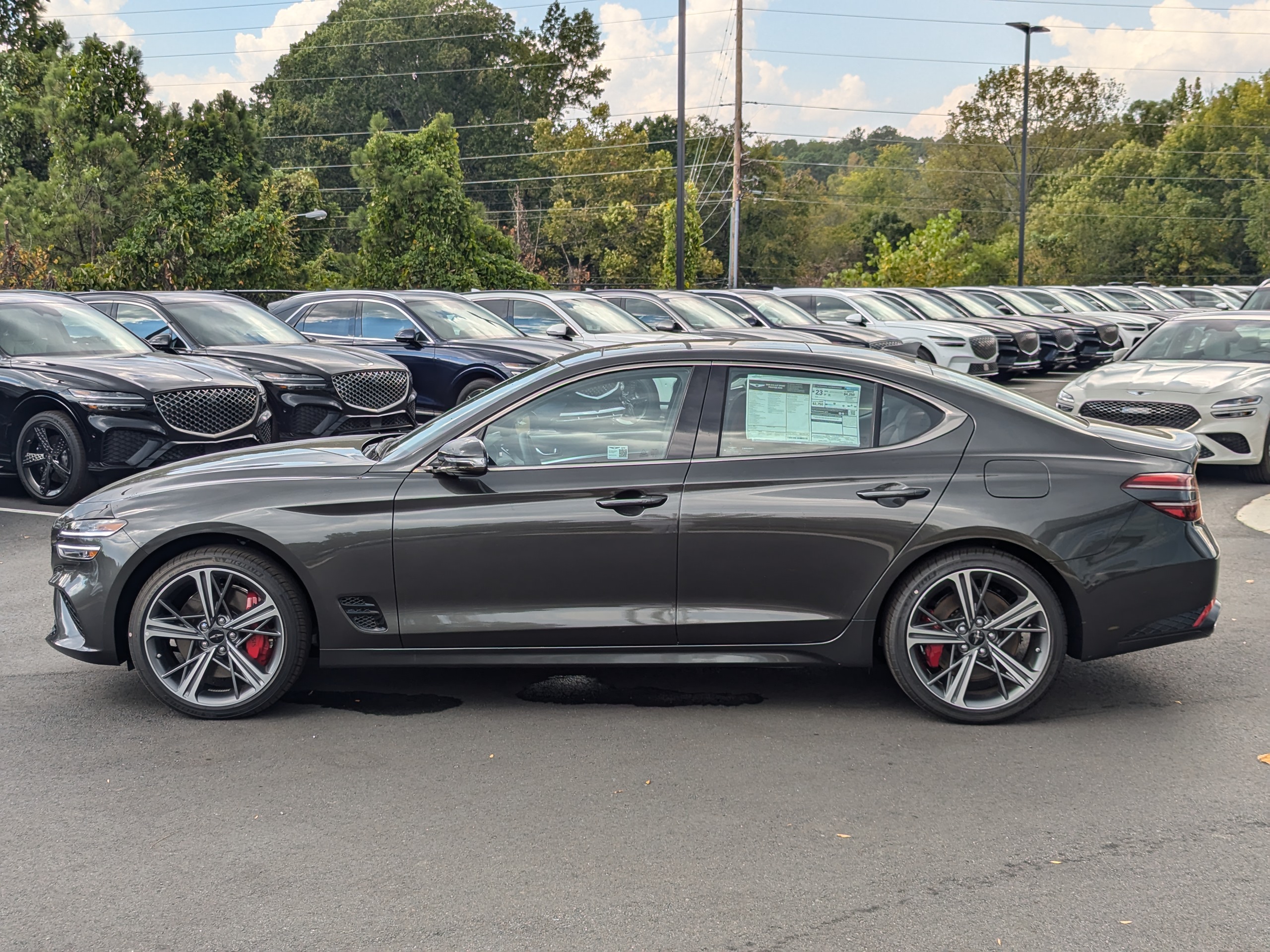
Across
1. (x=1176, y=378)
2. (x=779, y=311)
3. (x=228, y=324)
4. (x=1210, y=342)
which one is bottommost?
(x=1176, y=378)

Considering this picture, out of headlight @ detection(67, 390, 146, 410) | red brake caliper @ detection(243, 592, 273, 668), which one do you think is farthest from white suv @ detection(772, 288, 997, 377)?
red brake caliper @ detection(243, 592, 273, 668)

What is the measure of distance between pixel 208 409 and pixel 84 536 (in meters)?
5.73

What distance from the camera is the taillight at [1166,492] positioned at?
200 inches

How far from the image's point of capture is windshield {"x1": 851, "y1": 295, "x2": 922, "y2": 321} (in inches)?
877

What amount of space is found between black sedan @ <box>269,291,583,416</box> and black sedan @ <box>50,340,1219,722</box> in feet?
28.3

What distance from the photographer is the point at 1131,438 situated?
532cm

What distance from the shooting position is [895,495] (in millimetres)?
5039

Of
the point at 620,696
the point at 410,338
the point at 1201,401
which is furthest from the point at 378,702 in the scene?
the point at 410,338

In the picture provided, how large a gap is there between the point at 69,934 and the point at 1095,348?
24.9m

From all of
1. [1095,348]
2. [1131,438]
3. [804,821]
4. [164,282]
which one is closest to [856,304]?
[1095,348]

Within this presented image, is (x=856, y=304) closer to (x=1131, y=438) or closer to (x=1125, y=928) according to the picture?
(x=1131, y=438)

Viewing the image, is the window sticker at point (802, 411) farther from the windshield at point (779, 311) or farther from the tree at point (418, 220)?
the tree at point (418, 220)

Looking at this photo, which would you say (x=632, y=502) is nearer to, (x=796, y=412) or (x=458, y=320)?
(x=796, y=412)

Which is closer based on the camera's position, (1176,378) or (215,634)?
(215,634)
